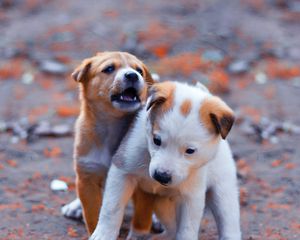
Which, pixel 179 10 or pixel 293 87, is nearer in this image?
pixel 293 87

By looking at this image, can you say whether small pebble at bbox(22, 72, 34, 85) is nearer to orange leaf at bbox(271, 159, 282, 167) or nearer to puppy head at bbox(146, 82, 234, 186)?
orange leaf at bbox(271, 159, 282, 167)

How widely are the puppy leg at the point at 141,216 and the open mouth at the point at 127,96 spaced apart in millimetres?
732

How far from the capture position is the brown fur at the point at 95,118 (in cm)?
545

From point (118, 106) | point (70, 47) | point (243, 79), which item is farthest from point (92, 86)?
point (70, 47)

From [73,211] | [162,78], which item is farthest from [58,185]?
[162,78]

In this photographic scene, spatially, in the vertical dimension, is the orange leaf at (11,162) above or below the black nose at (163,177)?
below

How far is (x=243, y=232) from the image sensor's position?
5.87 meters

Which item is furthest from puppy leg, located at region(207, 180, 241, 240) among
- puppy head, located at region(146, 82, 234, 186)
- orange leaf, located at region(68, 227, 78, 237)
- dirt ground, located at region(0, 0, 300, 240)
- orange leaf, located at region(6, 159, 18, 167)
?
orange leaf, located at region(6, 159, 18, 167)

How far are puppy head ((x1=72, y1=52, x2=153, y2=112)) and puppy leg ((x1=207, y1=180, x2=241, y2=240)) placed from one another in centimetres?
89

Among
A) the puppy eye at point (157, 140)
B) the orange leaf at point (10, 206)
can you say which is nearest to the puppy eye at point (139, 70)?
the puppy eye at point (157, 140)

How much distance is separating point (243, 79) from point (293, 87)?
2.40 feet

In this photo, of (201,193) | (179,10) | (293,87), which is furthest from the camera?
(179,10)

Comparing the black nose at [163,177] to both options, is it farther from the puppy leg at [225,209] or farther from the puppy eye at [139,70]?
the puppy eye at [139,70]

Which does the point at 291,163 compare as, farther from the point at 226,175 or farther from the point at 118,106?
the point at 118,106
